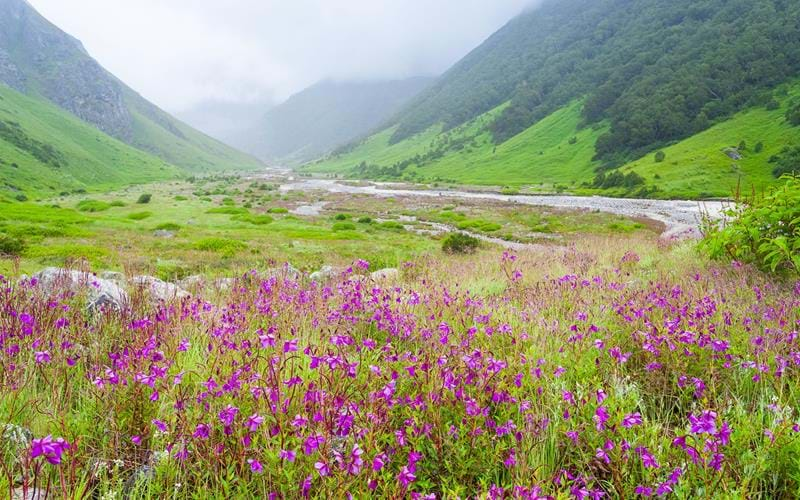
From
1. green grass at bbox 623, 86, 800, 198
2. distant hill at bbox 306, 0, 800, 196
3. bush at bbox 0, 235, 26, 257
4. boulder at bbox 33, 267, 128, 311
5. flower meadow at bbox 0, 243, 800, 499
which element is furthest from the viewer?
distant hill at bbox 306, 0, 800, 196

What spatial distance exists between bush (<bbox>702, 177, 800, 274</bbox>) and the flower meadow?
178cm

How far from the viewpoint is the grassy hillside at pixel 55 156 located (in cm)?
8812

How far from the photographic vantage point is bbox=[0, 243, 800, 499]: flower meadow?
7.89ft

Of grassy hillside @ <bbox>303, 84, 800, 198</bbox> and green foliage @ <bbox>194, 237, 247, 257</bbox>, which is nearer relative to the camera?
green foliage @ <bbox>194, 237, 247, 257</bbox>

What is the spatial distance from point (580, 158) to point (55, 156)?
138 meters

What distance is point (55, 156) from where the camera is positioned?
116250 mm

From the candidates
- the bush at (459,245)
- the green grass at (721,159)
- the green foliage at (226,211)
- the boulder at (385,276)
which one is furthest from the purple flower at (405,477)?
the green grass at (721,159)

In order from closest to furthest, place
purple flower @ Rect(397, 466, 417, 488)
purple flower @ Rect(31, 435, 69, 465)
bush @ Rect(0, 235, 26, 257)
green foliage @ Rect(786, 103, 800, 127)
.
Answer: purple flower @ Rect(31, 435, 69, 465), purple flower @ Rect(397, 466, 417, 488), bush @ Rect(0, 235, 26, 257), green foliage @ Rect(786, 103, 800, 127)

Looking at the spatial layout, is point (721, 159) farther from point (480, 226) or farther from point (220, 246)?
point (220, 246)

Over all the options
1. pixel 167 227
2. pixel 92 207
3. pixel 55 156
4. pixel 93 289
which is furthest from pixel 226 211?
pixel 55 156

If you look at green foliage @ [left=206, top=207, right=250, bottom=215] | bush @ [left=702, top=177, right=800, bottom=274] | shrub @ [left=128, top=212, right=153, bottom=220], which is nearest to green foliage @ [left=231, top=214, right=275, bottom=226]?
green foliage @ [left=206, top=207, right=250, bottom=215]

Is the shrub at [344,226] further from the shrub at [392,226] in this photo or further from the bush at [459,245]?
the bush at [459,245]

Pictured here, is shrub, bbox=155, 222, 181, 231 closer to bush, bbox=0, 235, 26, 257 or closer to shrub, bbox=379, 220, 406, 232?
bush, bbox=0, 235, 26, 257

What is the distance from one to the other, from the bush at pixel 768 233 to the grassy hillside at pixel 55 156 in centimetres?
8528
